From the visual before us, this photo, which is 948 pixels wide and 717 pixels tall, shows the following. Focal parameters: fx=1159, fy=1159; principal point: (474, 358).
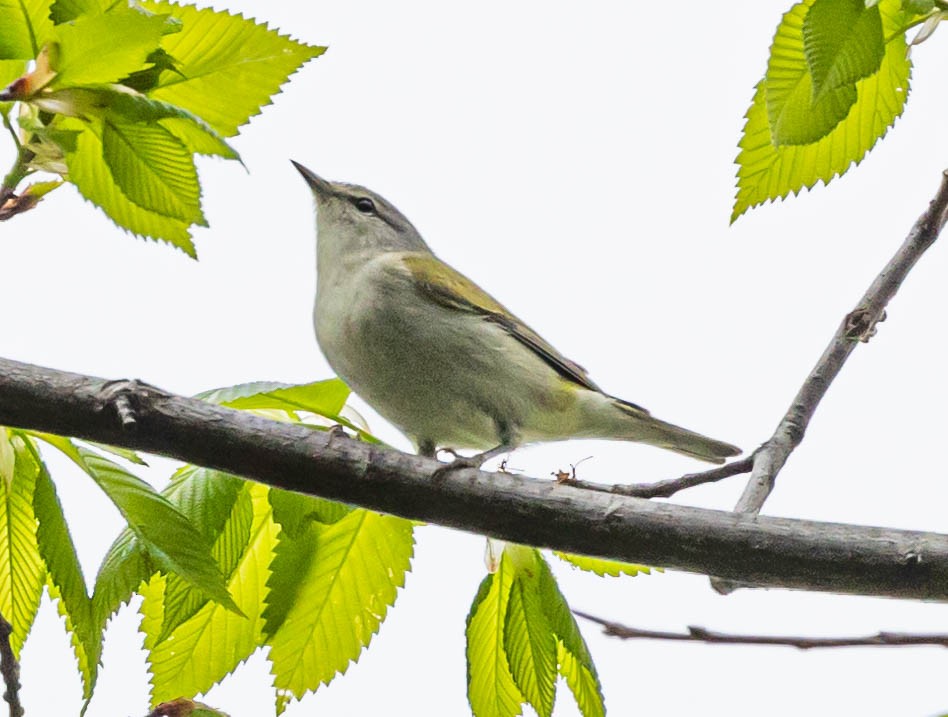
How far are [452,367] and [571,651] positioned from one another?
1.72m

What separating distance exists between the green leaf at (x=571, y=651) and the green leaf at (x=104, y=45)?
105cm

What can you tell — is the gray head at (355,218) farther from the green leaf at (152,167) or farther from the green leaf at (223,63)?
the green leaf at (152,167)

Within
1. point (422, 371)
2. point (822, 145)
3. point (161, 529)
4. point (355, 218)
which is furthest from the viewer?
point (355, 218)

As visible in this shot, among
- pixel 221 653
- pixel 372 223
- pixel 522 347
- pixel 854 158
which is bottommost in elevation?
pixel 221 653

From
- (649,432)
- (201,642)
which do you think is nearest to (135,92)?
(201,642)

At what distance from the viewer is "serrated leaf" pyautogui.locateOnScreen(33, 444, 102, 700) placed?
1.68 meters

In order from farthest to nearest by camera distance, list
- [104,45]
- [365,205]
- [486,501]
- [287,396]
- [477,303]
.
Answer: [365,205] → [477,303] → [287,396] → [486,501] → [104,45]

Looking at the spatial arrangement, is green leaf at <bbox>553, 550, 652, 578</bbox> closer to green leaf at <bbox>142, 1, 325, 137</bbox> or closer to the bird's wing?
green leaf at <bbox>142, 1, 325, 137</bbox>

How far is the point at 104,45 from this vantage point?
1434 mm

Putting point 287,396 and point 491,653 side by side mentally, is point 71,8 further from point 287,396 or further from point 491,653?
point 491,653

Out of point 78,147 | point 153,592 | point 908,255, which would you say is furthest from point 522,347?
point 78,147

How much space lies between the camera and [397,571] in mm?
2010

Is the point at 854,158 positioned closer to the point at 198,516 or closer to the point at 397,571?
the point at 397,571

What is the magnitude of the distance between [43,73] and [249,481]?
0.78m
